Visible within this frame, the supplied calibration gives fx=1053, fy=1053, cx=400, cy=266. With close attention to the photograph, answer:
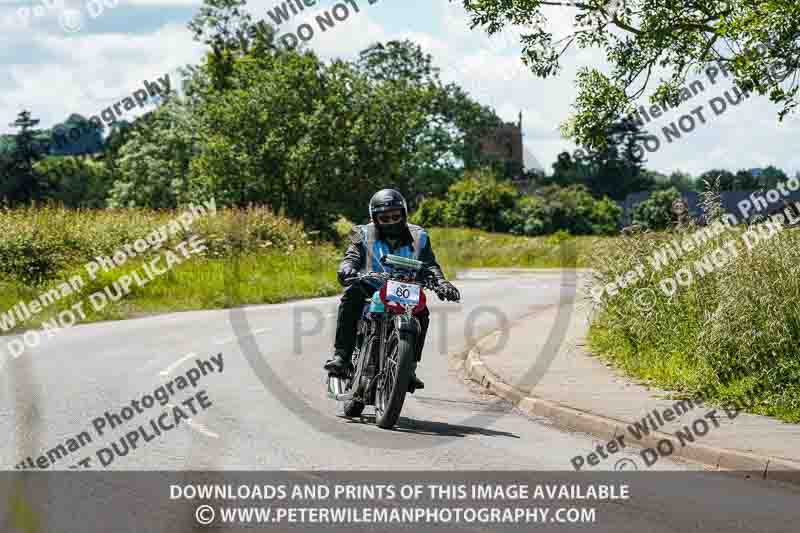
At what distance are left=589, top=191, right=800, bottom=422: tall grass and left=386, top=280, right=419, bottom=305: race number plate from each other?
354 cm

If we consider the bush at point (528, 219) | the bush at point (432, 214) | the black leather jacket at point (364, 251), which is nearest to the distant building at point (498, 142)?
the bush at point (432, 214)

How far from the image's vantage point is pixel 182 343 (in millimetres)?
16266

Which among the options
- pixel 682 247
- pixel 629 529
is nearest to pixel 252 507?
pixel 629 529

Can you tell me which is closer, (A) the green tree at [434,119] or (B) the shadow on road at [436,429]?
(B) the shadow on road at [436,429]

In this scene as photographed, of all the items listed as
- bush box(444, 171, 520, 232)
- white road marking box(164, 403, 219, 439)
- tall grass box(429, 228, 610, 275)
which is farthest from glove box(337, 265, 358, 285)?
bush box(444, 171, 520, 232)

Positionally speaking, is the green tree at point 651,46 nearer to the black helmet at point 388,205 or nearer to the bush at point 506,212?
the black helmet at point 388,205

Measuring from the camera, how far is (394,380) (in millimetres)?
8828

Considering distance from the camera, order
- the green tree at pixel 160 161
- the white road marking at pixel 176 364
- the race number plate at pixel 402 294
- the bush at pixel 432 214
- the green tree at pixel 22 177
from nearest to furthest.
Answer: the race number plate at pixel 402 294 → the white road marking at pixel 176 364 → the green tree at pixel 160 161 → the bush at pixel 432 214 → the green tree at pixel 22 177

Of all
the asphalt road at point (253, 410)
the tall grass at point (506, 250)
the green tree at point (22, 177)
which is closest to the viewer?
the asphalt road at point (253, 410)

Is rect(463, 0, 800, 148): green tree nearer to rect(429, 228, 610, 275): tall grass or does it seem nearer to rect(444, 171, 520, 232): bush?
rect(429, 228, 610, 275): tall grass

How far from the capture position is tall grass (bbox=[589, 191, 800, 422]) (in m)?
10.3

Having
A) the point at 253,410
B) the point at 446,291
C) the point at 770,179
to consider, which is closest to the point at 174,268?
the point at 253,410

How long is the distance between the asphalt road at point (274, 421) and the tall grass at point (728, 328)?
196cm

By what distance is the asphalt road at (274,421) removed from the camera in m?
7.41
